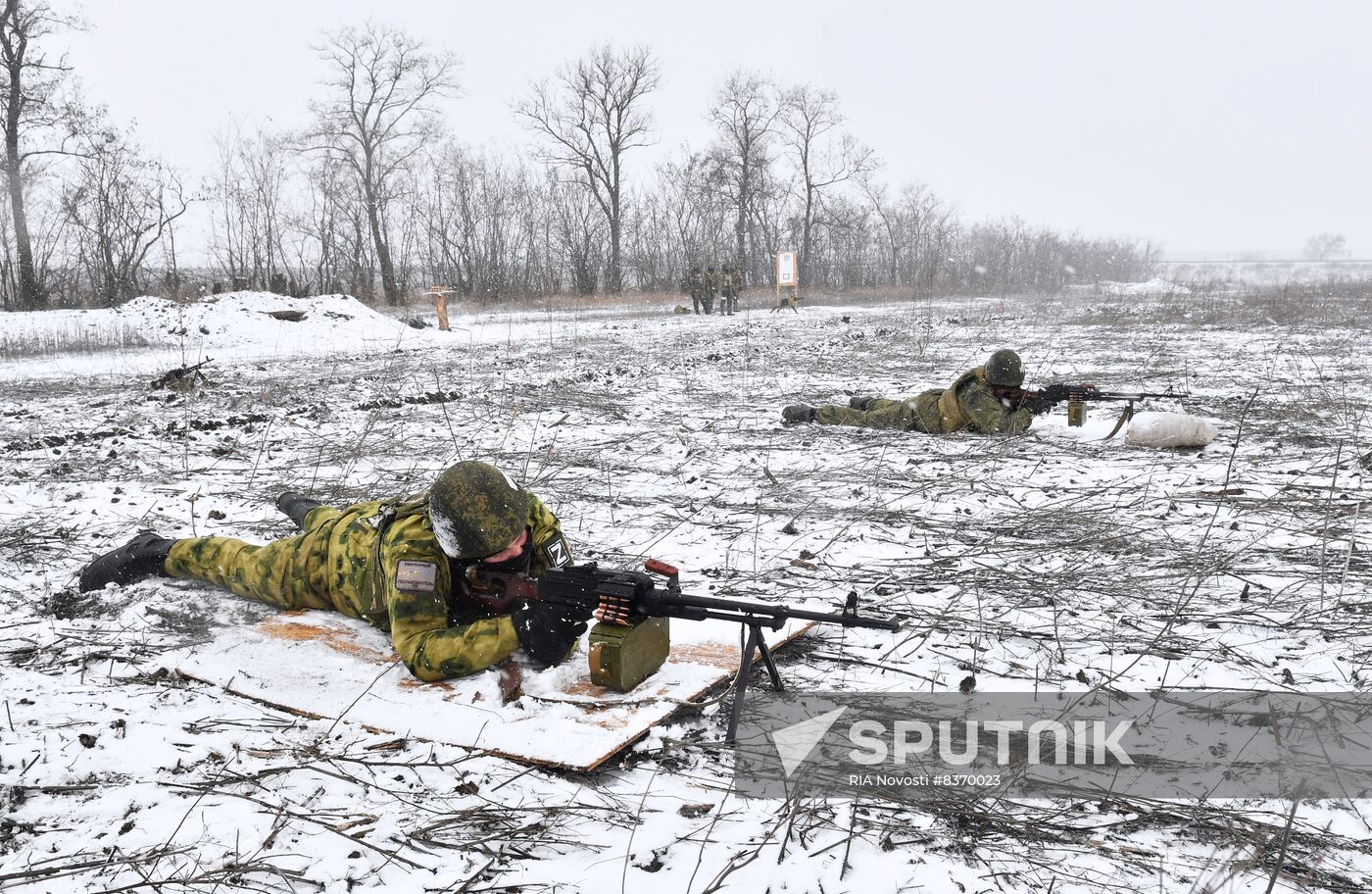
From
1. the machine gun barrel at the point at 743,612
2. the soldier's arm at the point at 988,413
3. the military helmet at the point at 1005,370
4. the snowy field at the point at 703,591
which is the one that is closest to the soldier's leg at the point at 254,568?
the snowy field at the point at 703,591

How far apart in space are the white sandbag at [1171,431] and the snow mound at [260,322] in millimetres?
13719

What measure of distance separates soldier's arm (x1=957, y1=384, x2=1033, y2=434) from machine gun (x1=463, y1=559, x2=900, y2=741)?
5.05 m

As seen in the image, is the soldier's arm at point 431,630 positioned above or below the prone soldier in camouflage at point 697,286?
below

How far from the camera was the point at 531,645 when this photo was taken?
10.1 feet

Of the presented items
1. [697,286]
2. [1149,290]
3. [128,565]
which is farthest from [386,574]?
[1149,290]

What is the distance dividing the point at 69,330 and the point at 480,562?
19462 millimetres

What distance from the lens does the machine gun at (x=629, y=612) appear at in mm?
2791

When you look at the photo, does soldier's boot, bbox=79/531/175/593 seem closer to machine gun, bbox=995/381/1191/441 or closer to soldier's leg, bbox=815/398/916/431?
soldier's leg, bbox=815/398/916/431

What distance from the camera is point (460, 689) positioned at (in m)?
3.13

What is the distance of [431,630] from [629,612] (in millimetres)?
831

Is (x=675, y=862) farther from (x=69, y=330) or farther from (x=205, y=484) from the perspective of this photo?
(x=69, y=330)

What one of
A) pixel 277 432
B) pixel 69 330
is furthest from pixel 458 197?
pixel 277 432

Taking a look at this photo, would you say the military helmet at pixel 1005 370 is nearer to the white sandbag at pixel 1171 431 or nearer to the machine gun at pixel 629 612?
the white sandbag at pixel 1171 431

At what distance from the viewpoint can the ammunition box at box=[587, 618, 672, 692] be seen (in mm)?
2973
